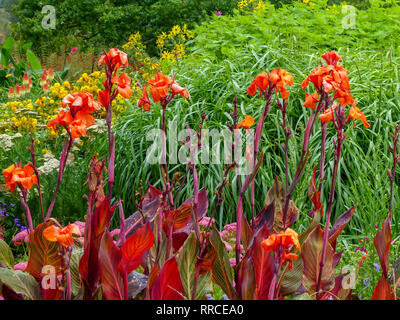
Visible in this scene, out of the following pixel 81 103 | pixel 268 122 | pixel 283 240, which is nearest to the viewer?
pixel 283 240

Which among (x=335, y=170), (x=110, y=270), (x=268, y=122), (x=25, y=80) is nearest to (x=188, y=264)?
(x=110, y=270)

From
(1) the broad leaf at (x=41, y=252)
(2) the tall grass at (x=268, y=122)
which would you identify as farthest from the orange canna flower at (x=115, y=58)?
(2) the tall grass at (x=268, y=122)

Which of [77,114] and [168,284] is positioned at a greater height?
[77,114]

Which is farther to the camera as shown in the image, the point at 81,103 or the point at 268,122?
the point at 268,122

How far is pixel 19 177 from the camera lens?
137 centimetres

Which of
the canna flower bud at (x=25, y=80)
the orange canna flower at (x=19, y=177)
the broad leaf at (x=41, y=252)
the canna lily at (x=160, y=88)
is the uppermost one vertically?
the canna flower bud at (x=25, y=80)

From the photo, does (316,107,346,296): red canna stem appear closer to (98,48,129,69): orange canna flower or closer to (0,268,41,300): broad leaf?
(98,48,129,69): orange canna flower

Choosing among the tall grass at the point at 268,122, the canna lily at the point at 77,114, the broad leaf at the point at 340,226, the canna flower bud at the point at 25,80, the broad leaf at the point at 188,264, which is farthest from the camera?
the canna flower bud at the point at 25,80

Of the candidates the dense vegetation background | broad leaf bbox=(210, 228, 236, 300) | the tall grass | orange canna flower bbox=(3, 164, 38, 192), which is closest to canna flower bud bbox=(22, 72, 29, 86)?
the dense vegetation background

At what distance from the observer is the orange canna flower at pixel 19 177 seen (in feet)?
4.42

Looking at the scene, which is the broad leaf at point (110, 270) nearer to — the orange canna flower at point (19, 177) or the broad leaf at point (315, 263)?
the orange canna flower at point (19, 177)

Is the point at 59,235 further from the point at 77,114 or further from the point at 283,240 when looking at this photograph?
the point at 283,240

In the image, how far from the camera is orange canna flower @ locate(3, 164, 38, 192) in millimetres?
1346
